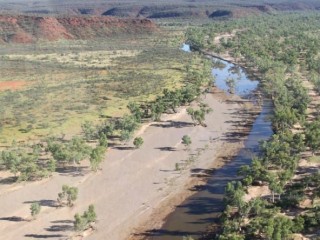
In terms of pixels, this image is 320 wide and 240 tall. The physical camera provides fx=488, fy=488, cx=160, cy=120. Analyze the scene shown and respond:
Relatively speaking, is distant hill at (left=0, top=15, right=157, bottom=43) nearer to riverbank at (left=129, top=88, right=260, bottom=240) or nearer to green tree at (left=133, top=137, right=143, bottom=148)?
riverbank at (left=129, top=88, right=260, bottom=240)

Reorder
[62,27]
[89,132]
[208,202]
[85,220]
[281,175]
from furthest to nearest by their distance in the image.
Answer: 1. [62,27]
2. [89,132]
3. [208,202]
4. [281,175]
5. [85,220]

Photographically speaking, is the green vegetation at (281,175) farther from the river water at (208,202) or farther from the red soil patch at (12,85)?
the red soil patch at (12,85)

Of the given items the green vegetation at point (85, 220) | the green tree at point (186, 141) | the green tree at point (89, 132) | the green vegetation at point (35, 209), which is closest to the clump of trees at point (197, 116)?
the green tree at point (186, 141)

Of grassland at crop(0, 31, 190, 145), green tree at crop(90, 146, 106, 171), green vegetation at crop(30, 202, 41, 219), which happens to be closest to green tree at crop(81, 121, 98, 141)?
grassland at crop(0, 31, 190, 145)

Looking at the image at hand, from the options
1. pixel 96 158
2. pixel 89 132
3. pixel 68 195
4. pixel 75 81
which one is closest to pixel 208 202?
pixel 96 158

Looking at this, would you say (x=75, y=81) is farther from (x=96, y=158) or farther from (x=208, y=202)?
(x=208, y=202)

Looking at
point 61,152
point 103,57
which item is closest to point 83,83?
point 103,57
